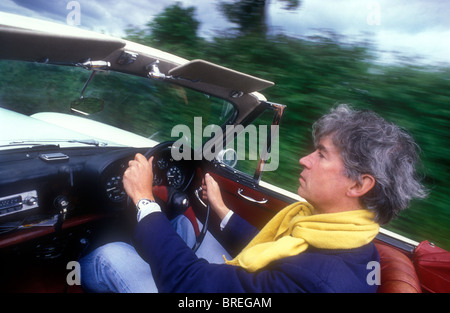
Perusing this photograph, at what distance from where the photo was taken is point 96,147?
205cm

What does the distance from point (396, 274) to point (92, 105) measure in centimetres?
196

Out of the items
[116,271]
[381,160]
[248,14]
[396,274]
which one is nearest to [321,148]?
[381,160]

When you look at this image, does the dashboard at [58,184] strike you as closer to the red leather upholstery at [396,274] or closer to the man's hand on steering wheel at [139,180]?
the man's hand on steering wheel at [139,180]

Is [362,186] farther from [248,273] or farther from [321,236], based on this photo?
[248,273]

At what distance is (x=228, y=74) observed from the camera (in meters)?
1.81

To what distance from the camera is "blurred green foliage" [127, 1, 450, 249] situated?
2.60 metres

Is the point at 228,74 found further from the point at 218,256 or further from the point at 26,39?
the point at 218,256

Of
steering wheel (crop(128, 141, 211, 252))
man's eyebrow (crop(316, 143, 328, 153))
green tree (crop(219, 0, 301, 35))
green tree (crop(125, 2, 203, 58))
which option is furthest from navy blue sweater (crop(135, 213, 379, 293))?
green tree (crop(125, 2, 203, 58))

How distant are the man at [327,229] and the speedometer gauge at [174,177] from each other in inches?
23.4

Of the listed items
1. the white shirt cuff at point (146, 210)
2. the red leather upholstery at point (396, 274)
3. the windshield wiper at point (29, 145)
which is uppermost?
the windshield wiper at point (29, 145)

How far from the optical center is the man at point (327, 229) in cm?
115

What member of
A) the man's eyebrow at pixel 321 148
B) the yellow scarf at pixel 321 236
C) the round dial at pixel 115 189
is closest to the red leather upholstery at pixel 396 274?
the yellow scarf at pixel 321 236

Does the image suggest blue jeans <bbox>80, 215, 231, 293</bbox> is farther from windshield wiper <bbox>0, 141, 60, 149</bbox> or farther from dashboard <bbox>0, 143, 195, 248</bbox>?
windshield wiper <bbox>0, 141, 60, 149</bbox>
